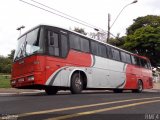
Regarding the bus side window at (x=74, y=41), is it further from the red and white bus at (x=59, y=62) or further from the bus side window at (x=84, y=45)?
the bus side window at (x=84, y=45)

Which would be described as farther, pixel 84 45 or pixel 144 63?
pixel 144 63

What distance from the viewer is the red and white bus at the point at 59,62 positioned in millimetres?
15281

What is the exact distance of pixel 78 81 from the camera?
17281 millimetres

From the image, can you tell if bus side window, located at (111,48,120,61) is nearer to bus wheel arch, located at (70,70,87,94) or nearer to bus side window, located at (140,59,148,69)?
bus wheel arch, located at (70,70,87,94)

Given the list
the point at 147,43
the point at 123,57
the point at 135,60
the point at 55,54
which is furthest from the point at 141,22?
the point at 55,54

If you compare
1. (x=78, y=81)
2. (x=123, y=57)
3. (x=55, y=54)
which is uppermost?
(x=123, y=57)

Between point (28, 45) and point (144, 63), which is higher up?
point (144, 63)

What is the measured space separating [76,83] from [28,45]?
2871 mm

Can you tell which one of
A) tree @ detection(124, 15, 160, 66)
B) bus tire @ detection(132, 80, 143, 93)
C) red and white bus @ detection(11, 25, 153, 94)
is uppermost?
tree @ detection(124, 15, 160, 66)

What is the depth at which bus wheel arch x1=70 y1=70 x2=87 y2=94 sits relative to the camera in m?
16.8

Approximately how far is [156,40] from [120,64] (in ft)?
72.7

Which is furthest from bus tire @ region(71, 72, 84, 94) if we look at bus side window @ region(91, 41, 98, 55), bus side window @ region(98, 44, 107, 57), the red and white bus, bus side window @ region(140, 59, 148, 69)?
bus side window @ region(140, 59, 148, 69)

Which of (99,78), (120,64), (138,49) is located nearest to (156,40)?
(138,49)

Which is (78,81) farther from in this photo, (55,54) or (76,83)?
(55,54)
